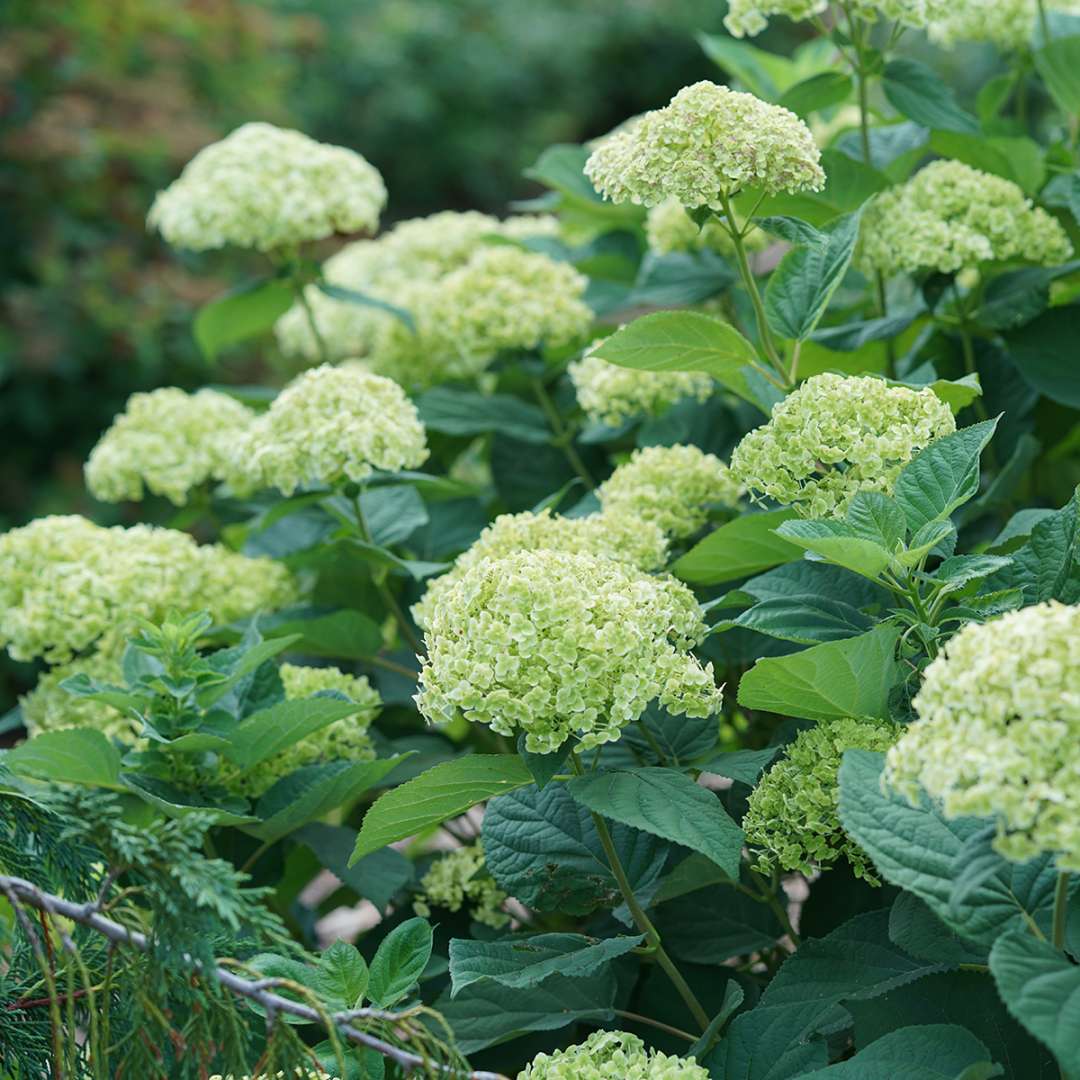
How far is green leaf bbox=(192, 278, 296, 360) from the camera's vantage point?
2479 millimetres

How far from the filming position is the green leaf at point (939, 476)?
1.32 meters

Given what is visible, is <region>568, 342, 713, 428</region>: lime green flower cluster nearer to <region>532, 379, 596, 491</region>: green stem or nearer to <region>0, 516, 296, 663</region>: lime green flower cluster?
<region>532, 379, 596, 491</region>: green stem

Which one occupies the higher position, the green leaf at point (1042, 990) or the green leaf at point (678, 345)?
the green leaf at point (678, 345)

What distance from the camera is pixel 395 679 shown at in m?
2.02

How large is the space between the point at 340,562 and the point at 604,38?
10.7m

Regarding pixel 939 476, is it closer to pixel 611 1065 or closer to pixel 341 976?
pixel 611 1065

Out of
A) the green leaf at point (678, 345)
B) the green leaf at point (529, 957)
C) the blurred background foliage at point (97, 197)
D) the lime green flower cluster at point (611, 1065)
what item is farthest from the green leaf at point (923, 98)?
the blurred background foliage at point (97, 197)

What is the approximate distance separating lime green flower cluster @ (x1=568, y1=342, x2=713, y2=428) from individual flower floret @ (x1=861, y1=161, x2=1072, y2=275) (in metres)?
0.29

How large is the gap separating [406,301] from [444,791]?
1320 millimetres

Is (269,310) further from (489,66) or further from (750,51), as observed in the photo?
(489,66)

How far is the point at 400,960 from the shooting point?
52.4 inches

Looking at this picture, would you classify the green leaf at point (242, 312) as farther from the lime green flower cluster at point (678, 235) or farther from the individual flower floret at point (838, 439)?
the individual flower floret at point (838, 439)

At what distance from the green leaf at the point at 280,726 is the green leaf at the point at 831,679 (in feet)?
1.52

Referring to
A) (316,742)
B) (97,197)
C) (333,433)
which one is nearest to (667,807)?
(316,742)
